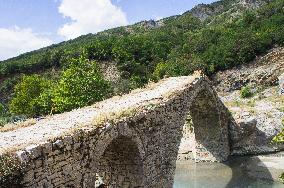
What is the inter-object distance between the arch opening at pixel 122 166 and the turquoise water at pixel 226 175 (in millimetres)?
9301

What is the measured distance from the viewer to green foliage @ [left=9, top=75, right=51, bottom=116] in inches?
2080

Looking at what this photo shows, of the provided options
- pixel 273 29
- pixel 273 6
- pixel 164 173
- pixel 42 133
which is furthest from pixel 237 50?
pixel 42 133

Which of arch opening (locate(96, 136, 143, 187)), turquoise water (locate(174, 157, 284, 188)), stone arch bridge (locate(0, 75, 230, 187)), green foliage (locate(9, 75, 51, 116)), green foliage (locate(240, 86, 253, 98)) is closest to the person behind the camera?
stone arch bridge (locate(0, 75, 230, 187))

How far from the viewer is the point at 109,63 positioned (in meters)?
69.6

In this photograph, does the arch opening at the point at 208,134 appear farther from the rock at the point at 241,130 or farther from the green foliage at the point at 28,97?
the green foliage at the point at 28,97

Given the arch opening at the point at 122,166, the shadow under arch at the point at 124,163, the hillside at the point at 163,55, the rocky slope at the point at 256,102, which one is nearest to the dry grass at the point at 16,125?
the shadow under arch at the point at 124,163

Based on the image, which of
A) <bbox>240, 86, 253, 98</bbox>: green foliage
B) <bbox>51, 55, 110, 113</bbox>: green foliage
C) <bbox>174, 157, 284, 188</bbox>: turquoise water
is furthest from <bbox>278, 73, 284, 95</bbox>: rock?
<bbox>51, 55, 110, 113</bbox>: green foliage

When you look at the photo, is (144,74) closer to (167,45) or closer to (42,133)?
(167,45)

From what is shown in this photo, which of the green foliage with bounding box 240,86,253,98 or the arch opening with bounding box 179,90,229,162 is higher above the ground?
the green foliage with bounding box 240,86,253,98

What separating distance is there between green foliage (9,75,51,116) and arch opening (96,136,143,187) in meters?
35.9

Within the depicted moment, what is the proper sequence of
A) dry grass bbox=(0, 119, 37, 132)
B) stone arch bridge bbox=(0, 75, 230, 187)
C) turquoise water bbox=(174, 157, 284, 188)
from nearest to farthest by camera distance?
1. stone arch bridge bbox=(0, 75, 230, 187)
2. dry grass bbox=(0, 119, 37, 132)
3. turquoise water bbox=(174, 157, 284, 188)

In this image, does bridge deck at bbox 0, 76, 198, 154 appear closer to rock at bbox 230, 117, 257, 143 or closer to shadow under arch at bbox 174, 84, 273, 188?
shadow under arch at bbox 174, 84, 273, 188

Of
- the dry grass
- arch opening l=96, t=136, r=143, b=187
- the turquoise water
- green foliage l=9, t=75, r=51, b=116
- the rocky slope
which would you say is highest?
green foliage l=9, t=75, r=51, b=116

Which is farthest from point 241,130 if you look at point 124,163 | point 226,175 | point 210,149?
point 124,163
